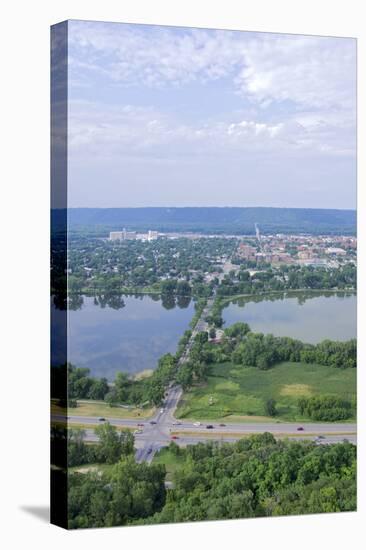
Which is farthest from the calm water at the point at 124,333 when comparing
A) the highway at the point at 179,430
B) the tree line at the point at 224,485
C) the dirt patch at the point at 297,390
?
the dirt patch at the point at 297,390

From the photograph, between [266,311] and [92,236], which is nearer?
[92,236]

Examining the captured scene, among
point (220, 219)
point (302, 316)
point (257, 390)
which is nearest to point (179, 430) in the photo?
point (257, 390)

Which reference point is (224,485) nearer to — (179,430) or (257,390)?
(179,430)

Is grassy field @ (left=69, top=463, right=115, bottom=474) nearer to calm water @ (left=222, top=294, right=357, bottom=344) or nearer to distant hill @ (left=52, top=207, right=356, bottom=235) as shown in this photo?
calm water @ (left=222, top=294, right=357, bottom=344)

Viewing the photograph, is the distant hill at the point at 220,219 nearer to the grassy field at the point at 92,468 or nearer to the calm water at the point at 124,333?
the calm water at the point at 124,333

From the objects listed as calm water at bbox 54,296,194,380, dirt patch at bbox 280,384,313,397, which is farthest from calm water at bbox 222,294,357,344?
calm water at bbox 54,296,194,380

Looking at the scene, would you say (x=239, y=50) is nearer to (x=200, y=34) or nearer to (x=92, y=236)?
(x=200, y=34)

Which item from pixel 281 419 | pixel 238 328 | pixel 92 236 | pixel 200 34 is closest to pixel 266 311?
pixel 238 328
